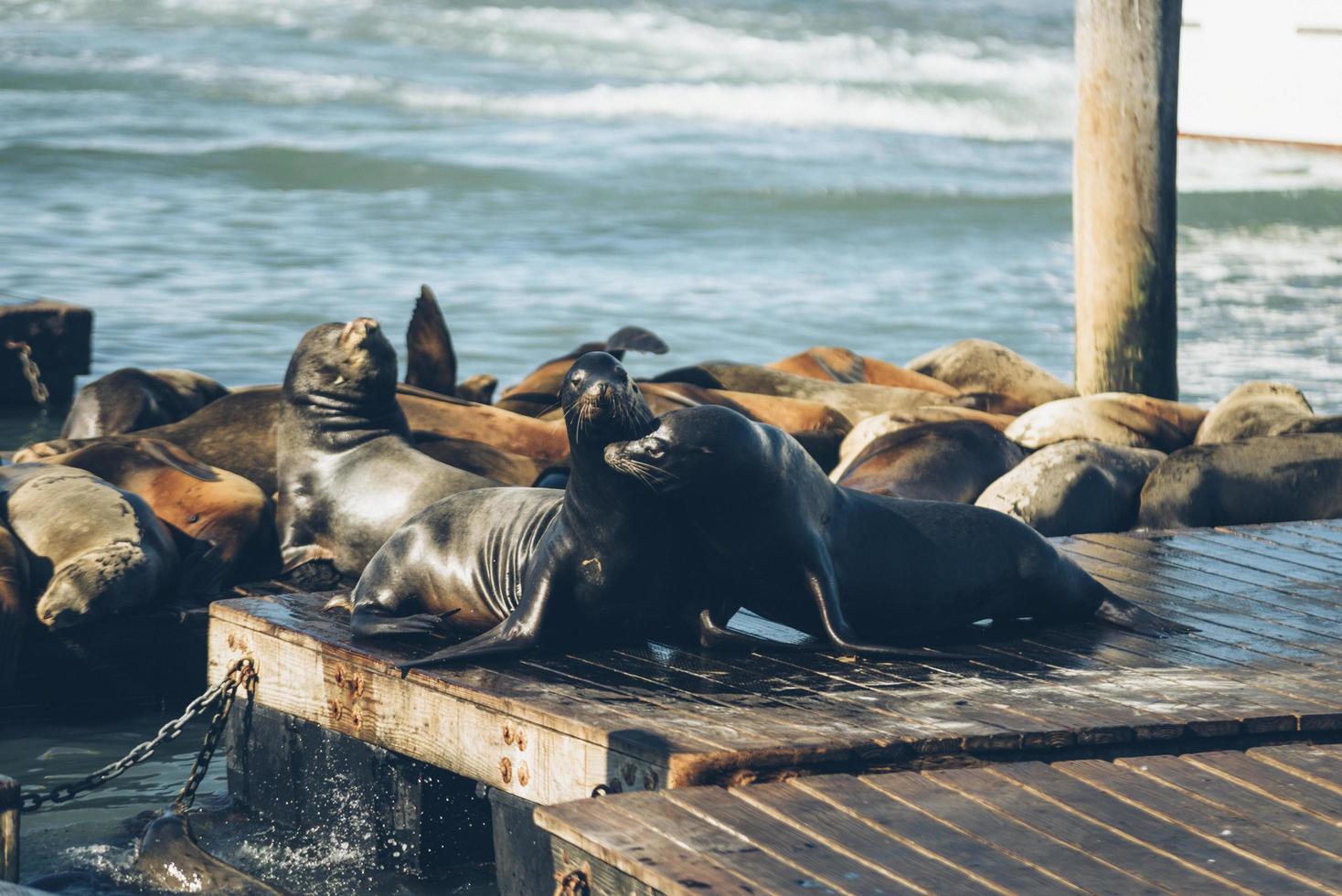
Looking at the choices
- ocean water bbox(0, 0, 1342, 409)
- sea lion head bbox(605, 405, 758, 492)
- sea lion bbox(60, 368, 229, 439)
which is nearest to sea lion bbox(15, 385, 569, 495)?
sea lion bbox(60, 368, 229, 439)

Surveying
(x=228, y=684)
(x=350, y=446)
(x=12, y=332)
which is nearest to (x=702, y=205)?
(x=12, y=332)

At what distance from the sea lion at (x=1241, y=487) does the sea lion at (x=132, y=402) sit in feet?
12.7

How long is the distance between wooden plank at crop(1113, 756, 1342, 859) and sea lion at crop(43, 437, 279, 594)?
3.34 meters

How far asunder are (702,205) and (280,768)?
672 inches

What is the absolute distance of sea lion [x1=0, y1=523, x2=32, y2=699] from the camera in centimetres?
543

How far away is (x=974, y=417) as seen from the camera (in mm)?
7676

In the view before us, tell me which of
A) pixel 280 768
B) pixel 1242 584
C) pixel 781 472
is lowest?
pixel 280 768

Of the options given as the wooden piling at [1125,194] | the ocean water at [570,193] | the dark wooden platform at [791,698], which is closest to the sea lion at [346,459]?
the ocean water at [570,193]

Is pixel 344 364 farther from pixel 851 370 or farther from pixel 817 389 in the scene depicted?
pixel 851 370

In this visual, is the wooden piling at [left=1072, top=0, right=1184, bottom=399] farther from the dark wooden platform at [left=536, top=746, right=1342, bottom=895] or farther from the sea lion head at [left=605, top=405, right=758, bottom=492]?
the dark wooden platform at [left=536, top=746, right=1342, bottom=895]

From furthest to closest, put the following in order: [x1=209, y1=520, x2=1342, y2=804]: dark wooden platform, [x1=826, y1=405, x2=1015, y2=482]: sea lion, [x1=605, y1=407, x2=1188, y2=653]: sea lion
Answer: [x1=826, y1=405, x2=1015, y2=482]: sea lion < [x1=605, y1=407, x2=1188, y2=653]: sea lion < [x1=209, y1=520, x2=1342, y2=804]: dark wooden platform

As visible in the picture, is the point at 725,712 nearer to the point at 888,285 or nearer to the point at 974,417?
the point at 974,417

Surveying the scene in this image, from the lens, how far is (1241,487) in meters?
6.59

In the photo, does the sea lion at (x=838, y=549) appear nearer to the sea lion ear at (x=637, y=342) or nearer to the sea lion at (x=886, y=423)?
the sea lion at (x=886, y=423)
